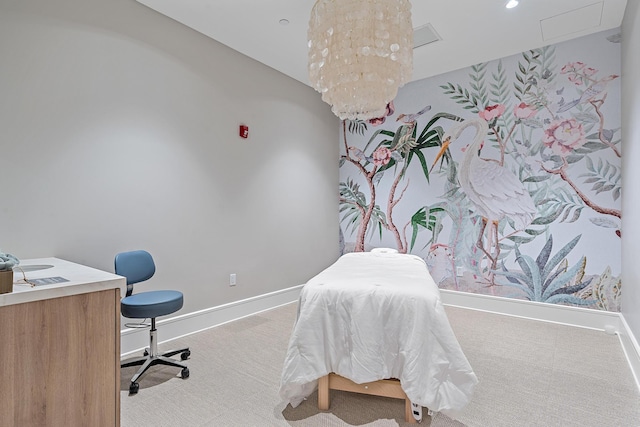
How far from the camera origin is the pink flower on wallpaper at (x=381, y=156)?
4508 millimetres

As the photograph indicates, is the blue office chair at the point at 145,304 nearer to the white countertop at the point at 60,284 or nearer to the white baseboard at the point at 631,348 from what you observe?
the white countertop at the point at 60,284

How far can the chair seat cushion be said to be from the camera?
2098 mm

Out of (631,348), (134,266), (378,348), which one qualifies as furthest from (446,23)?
(134,266)

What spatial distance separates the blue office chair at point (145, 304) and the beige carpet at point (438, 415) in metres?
0.09

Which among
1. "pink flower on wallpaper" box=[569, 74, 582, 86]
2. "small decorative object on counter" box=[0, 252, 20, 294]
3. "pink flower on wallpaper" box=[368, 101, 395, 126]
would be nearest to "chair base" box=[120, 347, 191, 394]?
"small decorative object on counter" box=[0, 252, 20, 294]

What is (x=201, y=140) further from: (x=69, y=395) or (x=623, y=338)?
(x=623, y=338)

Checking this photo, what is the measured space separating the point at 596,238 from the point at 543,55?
78.0 inches

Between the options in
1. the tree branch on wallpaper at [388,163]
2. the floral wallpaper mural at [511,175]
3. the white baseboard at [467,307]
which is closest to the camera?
the white baseboard at [467,307]

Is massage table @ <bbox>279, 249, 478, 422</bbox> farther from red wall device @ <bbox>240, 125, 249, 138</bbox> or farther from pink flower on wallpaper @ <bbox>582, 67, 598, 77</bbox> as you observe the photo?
pink flower on wallpaper @ <bbox>582, 67, 598, 77</bbox>

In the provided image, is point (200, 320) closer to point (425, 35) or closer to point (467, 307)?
point (467, 307)

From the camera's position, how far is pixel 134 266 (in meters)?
2.42

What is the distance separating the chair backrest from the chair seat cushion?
0.18 metres

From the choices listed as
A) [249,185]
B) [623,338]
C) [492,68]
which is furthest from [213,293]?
[492,68]

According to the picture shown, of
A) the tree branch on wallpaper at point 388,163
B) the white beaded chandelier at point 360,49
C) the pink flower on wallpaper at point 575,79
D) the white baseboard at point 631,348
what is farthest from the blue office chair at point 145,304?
the pink flower on wallpaper at point 575,79
